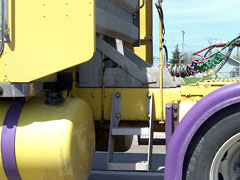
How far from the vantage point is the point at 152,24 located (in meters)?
5.01

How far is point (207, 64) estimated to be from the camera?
3.84 m

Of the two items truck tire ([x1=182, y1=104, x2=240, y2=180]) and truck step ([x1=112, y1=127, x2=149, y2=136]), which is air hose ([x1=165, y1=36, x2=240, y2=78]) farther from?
truck tire ([x1=182, y1=104, x2=240, y2=180])

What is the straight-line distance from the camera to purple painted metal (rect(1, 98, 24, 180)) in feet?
9.77

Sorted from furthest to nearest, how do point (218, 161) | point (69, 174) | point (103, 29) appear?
point (103, 29)
point (69, 174)
point (218, 161)

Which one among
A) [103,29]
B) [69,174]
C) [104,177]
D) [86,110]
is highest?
[103,29]

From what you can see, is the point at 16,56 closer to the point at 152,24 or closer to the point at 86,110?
the point at 86,110

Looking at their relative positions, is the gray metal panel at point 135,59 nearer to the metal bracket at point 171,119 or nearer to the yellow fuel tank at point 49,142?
the metal bracket at point 171,119

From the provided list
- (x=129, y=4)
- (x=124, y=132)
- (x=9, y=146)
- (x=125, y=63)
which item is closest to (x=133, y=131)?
(x=124, y=132)

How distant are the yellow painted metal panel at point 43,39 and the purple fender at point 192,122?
2.94 ft

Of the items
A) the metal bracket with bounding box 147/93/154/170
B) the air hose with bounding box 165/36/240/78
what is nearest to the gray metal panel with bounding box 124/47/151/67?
the air hose with bounding box 165/36/240/78

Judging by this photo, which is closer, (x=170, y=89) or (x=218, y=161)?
(x=218, y=161)

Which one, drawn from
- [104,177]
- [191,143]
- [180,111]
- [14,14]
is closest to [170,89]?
[180,111]

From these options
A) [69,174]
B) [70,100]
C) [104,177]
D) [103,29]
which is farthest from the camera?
[104,177]

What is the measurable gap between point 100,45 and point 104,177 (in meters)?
2.06
